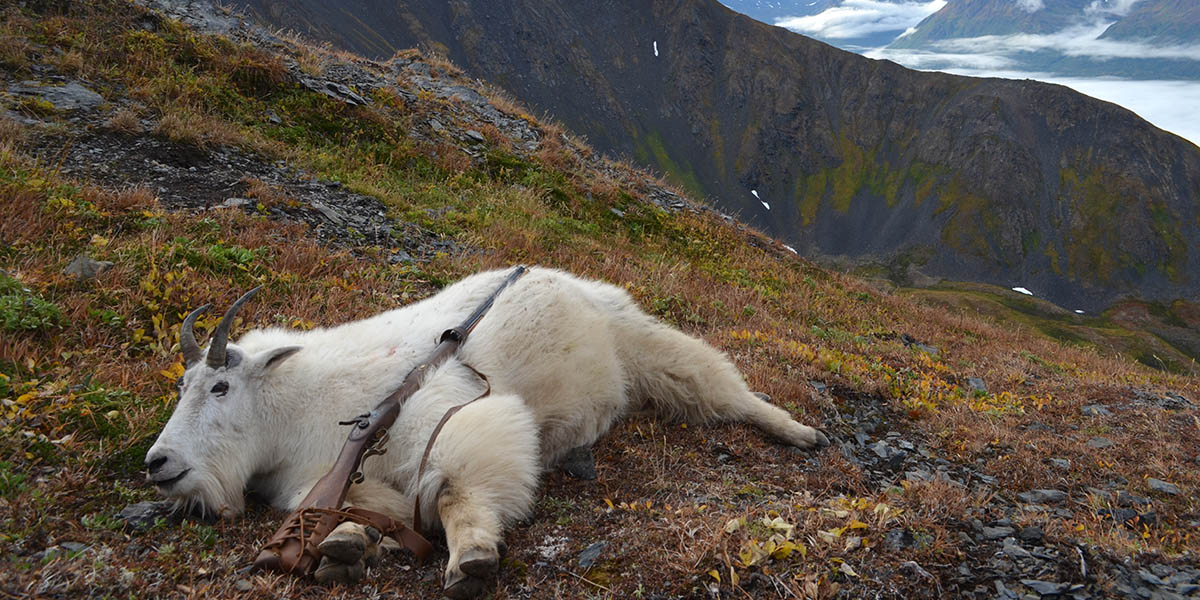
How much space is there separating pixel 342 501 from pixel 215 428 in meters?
1.17

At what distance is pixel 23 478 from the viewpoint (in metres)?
3.30

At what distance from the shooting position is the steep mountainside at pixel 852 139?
151 m

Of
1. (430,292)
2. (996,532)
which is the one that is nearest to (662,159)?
(430,292)

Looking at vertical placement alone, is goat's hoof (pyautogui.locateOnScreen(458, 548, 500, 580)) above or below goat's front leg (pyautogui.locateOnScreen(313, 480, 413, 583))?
above

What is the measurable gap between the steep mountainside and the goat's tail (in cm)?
13717

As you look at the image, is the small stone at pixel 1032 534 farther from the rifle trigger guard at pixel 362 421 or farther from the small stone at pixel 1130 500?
the rifle trigger guard at pixel 362 421

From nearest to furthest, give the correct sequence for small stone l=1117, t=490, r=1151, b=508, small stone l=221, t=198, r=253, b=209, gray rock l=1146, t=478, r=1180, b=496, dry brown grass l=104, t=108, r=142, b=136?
small stone l=1117, t=490, r=1151, b=508 → gray rock l=1146, t=478, r=1180, b=496 → small stone l=221, t=198, r=253, b=209 → dry brown grass l=104, t=108, r=142, b=136

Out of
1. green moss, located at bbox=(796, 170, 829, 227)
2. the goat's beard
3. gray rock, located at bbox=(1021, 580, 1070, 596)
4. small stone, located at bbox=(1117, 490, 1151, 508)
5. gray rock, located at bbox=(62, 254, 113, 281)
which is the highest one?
gray rock, located at bbox=(1021, 580, 1070, 596)

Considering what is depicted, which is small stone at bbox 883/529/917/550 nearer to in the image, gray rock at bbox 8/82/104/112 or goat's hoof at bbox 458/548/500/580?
goat's hoof at bbox 458/548/500/580

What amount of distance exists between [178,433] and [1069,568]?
15.6 feet

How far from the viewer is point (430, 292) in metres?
7.73

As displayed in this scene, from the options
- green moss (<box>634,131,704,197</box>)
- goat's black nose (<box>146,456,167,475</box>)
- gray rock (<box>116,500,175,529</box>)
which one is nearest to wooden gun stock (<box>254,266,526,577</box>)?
gray rock (<box>116,500,175,529</box>)

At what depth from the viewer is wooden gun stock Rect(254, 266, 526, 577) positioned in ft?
9.75

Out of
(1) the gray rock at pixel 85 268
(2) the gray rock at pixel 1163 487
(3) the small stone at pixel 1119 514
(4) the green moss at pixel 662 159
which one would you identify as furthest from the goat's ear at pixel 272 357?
(4) the green moss at pixel 662 159
